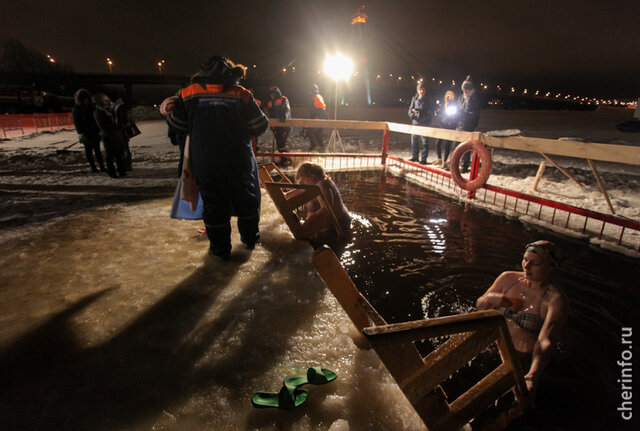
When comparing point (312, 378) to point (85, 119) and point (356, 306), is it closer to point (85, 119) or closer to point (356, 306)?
point (356, 306)

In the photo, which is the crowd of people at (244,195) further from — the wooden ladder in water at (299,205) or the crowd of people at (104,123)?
the crowd of people at (104,123)

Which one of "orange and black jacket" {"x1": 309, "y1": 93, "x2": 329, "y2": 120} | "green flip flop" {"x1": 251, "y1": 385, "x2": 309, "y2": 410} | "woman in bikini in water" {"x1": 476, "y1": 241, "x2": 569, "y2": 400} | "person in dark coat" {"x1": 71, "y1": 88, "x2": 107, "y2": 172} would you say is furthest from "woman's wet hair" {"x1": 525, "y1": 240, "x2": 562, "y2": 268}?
"orange and black jacket" {"x1": 309, "y1": 93, "x2": 329, "y2": 120}

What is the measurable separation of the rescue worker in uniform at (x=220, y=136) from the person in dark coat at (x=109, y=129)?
16.9ft

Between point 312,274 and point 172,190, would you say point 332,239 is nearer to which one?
point 312,274

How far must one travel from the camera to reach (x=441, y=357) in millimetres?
1655

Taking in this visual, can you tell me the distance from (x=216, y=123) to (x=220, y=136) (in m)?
0.13

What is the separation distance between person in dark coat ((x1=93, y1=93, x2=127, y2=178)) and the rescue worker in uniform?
203 inches

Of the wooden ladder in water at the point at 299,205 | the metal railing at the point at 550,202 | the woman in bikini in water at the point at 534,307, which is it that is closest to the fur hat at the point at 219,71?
the wooden ladder in water at the point at 299,205

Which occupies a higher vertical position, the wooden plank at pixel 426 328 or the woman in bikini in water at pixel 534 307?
the wooden plank at pixel 426 328

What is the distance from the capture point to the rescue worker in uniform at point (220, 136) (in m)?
3.50

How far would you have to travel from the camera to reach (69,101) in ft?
107

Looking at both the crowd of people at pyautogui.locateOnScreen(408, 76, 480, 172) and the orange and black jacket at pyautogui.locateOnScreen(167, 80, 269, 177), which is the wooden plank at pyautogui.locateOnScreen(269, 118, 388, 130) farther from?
the orange and black jacket at pyautogui.locateOnScreen(167, 80, 269, 177)

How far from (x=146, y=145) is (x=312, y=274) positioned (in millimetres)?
13373

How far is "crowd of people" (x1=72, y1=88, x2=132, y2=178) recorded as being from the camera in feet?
25.1
